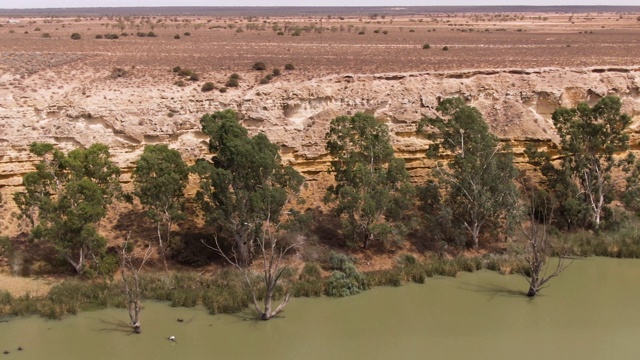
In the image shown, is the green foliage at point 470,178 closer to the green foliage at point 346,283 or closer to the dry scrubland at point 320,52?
the green foliage at point 346,283

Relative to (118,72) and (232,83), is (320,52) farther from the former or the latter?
(118,72)

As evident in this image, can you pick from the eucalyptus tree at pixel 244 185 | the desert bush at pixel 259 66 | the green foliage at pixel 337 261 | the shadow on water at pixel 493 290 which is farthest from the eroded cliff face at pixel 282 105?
the shadow on water at pixel 493 290

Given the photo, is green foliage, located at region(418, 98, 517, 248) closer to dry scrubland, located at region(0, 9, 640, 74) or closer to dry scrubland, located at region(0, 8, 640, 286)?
dry scrubland, located at region(0, 8, 640, 286)

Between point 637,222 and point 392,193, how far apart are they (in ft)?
33.7

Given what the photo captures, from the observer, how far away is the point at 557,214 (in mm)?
26016

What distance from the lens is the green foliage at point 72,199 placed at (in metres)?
20.2

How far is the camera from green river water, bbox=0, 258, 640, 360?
17.6m

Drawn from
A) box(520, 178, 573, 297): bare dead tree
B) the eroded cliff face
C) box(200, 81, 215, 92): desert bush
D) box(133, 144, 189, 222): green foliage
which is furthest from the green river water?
box(200, 81, 215, 92): desert bush

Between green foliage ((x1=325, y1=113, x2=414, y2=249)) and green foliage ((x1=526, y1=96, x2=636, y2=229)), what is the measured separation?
629 cm

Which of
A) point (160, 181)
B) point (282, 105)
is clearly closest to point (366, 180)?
point (282, 105)

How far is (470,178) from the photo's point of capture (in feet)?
78.1

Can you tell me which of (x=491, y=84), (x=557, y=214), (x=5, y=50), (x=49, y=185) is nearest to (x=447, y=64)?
(x=491, y=84)

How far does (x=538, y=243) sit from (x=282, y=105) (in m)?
11.3

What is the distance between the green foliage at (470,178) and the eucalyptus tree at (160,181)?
354 inches
